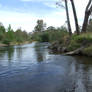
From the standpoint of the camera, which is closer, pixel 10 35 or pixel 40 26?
pixel 10 35

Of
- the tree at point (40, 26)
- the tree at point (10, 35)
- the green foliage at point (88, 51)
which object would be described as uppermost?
the tree at point (40, 26)

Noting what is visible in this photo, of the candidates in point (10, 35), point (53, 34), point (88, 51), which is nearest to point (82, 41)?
point (88, 51)

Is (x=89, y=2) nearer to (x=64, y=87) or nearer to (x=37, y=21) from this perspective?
(x=64, y=87)

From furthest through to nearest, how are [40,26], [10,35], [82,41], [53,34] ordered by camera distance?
[40,26] → [53,34] → [10,35] → [82,41]

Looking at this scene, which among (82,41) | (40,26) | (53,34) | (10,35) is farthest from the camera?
(40,26)

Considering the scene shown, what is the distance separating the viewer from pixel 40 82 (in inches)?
255

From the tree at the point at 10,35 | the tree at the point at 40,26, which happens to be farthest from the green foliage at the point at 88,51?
the tree at the point at 40,26

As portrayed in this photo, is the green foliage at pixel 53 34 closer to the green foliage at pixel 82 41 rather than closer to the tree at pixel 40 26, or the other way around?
the green foliage at pixel 82 41

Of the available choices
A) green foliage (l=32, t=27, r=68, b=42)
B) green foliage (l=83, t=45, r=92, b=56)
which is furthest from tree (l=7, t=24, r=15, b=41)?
green foliage (l=83, t=45, r=92, b=56)

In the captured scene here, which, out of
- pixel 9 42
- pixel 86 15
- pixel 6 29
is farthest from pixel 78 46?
pixel 6 29

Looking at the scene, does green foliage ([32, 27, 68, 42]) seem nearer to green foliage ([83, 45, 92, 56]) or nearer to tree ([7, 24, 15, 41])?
tree ([7, 24, 15, 41])

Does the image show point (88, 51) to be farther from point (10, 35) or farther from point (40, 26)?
point (40, 26)

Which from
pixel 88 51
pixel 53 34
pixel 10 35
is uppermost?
pixel 53 34

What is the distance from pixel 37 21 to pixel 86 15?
11608cm
